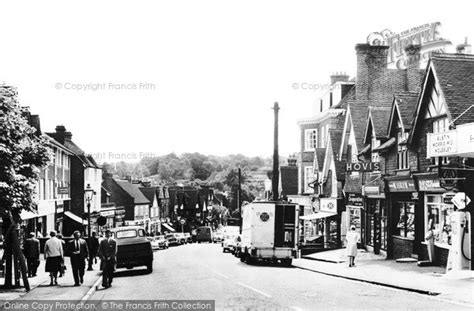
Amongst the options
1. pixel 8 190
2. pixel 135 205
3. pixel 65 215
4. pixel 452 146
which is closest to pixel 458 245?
pixel 452 146

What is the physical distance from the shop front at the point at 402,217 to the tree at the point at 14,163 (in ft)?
51.3

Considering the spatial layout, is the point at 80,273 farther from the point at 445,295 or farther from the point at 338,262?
the point at 338,262

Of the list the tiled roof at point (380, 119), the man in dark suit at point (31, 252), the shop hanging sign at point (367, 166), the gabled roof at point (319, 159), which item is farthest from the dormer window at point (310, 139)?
the man in dark suit at point (31, 252)

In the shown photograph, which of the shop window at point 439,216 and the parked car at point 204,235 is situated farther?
the parked car at point 204,235

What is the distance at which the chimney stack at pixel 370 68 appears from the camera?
136 feet

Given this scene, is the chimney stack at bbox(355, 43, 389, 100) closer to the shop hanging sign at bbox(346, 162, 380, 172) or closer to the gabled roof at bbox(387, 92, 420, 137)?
the shop hanging sign at bbox(346, 162, 380, 172)

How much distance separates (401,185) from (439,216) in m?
3.29

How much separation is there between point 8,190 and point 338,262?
61.2 feet

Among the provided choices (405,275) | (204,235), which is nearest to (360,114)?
(405,275)

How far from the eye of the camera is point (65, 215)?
2098 inches

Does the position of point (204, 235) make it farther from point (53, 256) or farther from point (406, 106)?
point (53, 256)

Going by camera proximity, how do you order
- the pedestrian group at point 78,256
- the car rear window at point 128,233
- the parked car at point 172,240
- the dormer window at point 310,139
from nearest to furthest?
1. the pedestrian group at point 78,256
2. the car rear window at point 128,233
3. the dormer window at point 310,139
4. the parked car at point 172,240

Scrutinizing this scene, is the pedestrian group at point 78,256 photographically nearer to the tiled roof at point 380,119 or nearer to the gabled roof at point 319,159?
the tiled roof at point 380,119

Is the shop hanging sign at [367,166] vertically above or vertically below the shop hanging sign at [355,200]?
above
